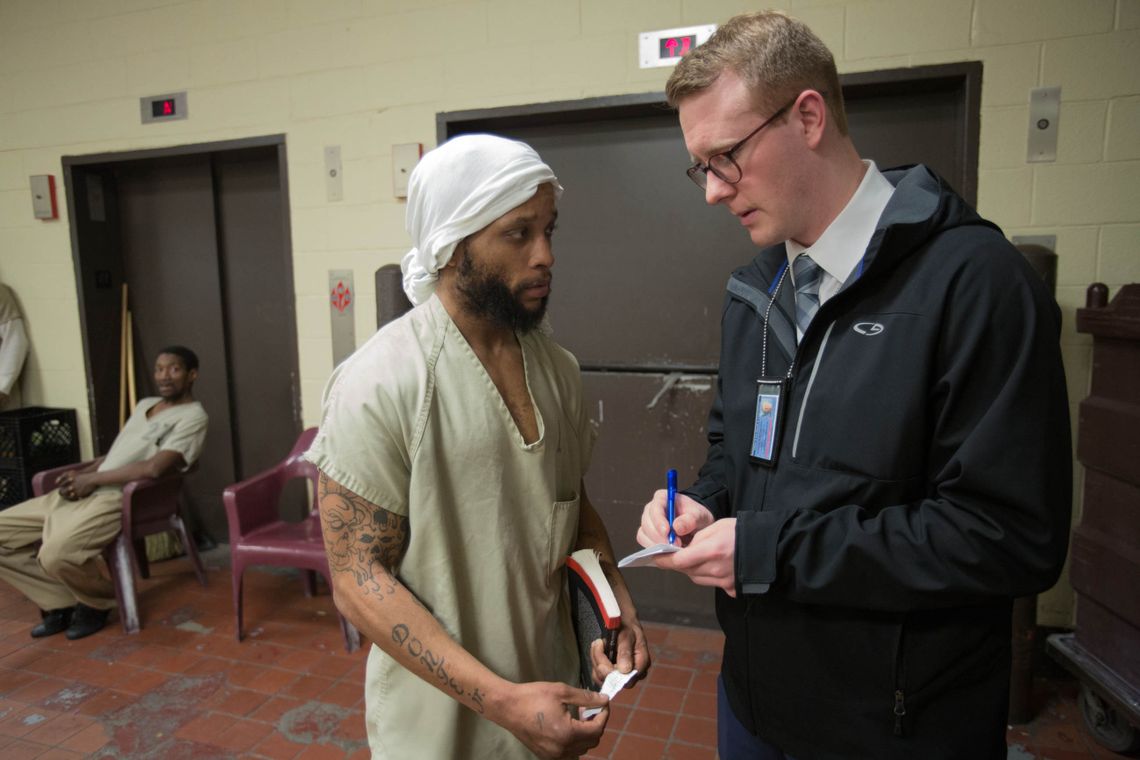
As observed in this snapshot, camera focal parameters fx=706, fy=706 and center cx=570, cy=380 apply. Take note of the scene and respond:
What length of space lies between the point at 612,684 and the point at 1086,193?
263 cm

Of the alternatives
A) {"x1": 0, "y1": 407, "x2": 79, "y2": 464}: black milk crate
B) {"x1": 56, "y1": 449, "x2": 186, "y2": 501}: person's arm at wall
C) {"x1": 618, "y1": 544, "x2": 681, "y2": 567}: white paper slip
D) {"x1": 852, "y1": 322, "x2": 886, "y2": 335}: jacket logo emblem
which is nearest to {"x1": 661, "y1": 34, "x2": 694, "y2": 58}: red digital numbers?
{"x1": 852, "y1": 322, "x2": 886, "y2": 335}: jacket logo emblem

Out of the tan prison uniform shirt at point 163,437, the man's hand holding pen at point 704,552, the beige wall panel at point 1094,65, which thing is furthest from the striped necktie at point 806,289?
the tan prison uniform shirt at point 163,437

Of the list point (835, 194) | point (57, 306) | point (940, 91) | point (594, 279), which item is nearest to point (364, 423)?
point (835, 194)

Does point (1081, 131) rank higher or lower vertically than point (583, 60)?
Answer: lower

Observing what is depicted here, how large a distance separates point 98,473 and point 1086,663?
4.11m

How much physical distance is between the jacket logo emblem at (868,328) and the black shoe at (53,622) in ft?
12.4

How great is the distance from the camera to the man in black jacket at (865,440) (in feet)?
3.20

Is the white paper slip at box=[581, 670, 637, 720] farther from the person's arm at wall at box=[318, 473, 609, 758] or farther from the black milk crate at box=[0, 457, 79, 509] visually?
the black milk crate at box=[0, 457, 79, 509]

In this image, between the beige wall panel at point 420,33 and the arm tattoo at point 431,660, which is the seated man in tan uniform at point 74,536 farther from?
the arm tattoo at point 431,660

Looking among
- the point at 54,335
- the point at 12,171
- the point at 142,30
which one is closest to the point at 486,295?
the point at 142,30

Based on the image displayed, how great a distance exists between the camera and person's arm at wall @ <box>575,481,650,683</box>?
1.26 m

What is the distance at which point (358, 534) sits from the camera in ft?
3.85

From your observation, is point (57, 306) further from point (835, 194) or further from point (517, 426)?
point (835, 194)

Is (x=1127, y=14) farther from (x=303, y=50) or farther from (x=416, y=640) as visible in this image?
(x=303, y=50)
